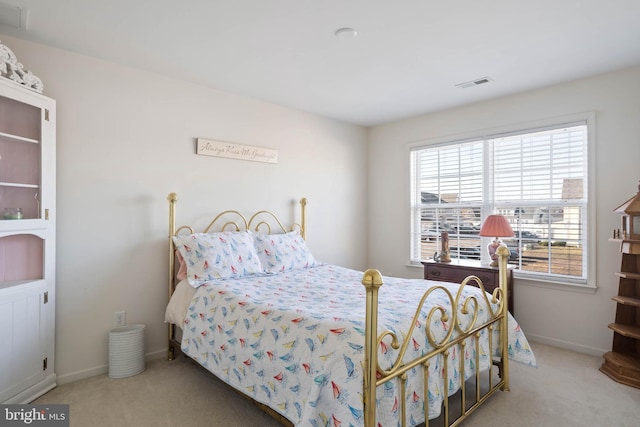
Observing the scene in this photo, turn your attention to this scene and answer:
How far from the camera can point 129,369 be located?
2.70 metres

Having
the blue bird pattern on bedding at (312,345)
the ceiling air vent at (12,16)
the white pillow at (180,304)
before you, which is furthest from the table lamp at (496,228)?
the ceiling air vent at (12,16)

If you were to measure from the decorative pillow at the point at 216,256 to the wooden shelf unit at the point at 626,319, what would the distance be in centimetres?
286

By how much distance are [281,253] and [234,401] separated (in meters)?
1.33

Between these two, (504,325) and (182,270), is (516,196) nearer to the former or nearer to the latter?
(504,325)

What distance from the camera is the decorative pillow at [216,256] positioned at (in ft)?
9.11

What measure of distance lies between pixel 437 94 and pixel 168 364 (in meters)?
3.55

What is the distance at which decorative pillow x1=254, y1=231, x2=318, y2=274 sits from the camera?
3.25 metres

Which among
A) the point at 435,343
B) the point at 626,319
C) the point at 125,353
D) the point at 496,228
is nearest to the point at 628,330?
the point at 626,319

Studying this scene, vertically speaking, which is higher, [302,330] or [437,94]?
[437,94]

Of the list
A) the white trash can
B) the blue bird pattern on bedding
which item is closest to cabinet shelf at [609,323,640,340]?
the blue bird pattern on bedding

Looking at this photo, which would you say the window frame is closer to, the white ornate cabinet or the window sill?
the window sill

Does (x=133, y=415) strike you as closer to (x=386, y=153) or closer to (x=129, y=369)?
(x=129, y=369)

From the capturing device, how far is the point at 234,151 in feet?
11.7

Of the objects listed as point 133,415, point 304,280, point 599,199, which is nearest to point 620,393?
point 599,199
